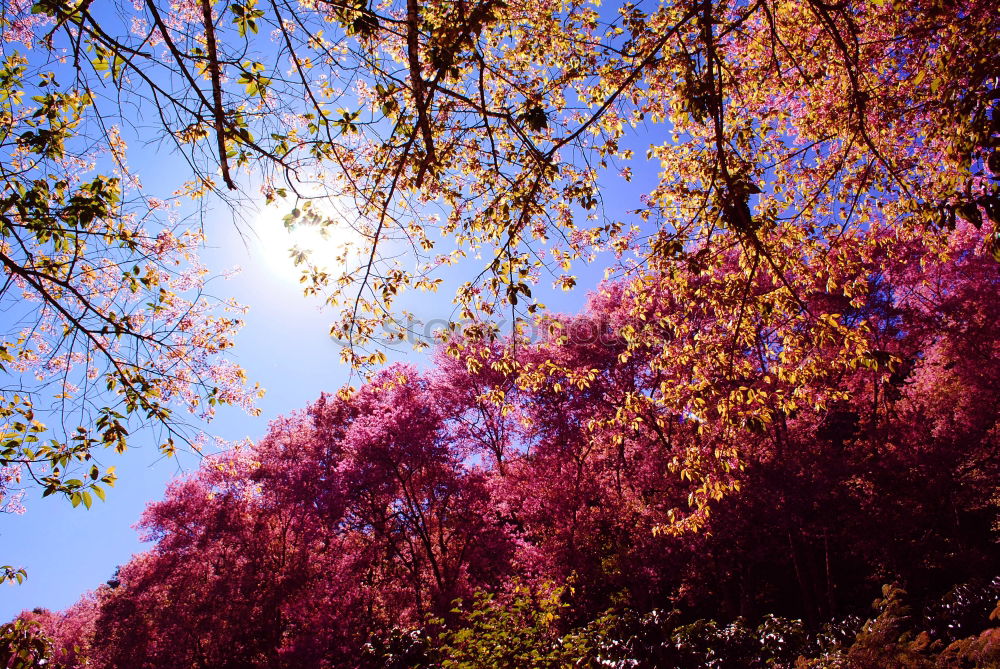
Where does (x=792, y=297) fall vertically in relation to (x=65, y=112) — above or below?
below

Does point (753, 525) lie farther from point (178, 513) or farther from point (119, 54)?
point (178, 513)

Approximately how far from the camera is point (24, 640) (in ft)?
9.70

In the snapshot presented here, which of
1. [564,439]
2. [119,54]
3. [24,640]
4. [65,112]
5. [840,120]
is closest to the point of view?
[24,640]

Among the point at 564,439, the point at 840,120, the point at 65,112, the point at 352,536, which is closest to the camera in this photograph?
the point at 65,112

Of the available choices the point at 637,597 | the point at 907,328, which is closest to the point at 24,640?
the point at 637,597

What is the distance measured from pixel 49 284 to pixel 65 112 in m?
1.77

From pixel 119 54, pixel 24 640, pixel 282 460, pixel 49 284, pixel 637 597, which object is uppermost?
pixel 282 460

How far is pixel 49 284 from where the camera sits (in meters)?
5.04

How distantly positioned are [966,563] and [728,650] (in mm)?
5625

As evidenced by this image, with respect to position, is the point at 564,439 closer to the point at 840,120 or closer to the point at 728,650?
the point at 728,650

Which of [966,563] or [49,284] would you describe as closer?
[49,284]

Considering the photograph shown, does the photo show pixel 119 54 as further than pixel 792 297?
No

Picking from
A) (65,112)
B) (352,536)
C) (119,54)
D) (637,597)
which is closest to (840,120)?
(119,54)

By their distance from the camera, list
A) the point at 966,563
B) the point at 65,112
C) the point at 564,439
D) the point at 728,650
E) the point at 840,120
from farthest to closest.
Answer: the point at 564,439 < the point at 966,563 < the point at 728,650 < the point at 840,120 < the point at 65,112
